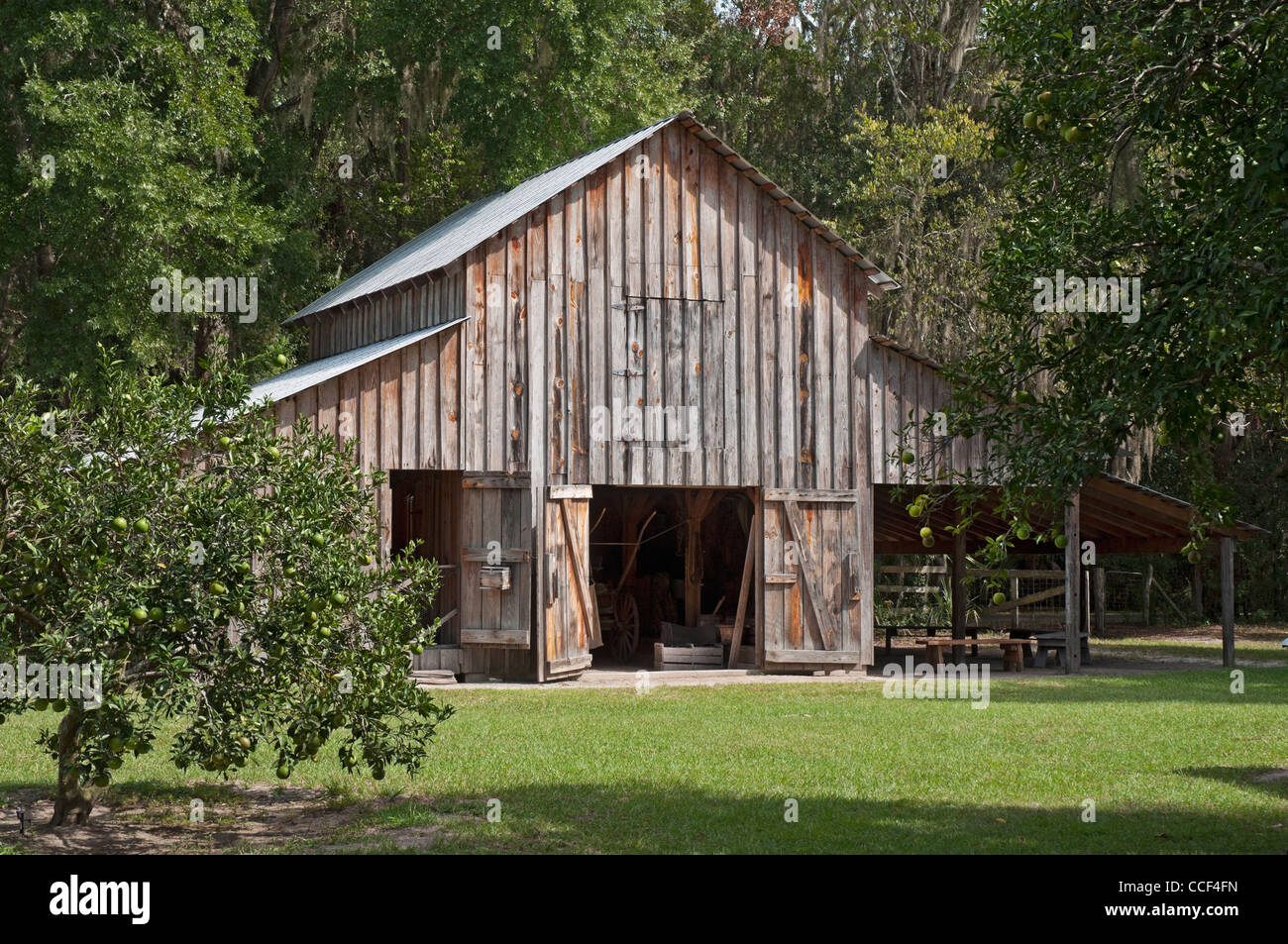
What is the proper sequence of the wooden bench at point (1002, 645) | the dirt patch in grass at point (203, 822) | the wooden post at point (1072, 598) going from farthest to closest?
the wooden bench at point (1002, 645) < the wooden post at point (1072, 598) < the dirt patch in grass at point (203, 822)

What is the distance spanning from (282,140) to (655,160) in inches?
483

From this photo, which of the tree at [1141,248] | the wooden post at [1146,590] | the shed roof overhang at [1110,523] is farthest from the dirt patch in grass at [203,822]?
the wooden post at [1146,590]

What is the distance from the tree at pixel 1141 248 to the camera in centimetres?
735

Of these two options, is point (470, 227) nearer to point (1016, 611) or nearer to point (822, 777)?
point (1016, 611)

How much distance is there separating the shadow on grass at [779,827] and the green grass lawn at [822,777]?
0.03 m

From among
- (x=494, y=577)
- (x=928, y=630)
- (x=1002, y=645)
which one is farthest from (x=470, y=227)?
(x=928, y=630)

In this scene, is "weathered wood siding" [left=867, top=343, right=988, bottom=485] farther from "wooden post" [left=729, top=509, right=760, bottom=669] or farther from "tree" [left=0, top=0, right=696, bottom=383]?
"tree" [left=0, top=0, right=696, bottom=383]

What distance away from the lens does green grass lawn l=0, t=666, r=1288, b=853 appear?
888 cm

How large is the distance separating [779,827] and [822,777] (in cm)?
222

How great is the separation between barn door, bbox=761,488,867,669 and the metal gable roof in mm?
3722

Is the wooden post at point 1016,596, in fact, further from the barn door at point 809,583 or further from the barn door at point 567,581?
the barn door at point 567,581

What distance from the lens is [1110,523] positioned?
2347 cm

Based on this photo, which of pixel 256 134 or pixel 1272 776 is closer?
pixel 1272 776

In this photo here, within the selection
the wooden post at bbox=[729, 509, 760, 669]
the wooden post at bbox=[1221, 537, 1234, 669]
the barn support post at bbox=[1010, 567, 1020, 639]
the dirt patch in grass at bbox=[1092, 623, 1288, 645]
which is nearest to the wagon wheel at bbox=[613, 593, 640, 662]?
the wooden post at bbox=[729, 509, 760, 669]
